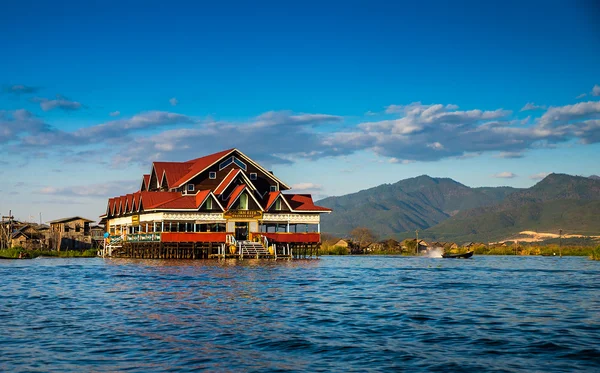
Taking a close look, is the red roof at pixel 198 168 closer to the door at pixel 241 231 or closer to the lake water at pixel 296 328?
the door at pixel 241 231

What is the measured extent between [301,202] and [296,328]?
193ft

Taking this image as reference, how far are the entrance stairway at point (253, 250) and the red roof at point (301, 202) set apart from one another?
8.56 meters

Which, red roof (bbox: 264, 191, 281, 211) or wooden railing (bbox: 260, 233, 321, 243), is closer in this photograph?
wooden railing (bbox: 260, 233, 321, 243)

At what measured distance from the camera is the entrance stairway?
6906cm

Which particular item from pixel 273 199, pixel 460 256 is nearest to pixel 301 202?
pixel 273 199

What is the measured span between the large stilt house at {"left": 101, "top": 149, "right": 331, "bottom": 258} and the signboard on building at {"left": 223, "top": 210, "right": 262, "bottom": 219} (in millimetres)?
51

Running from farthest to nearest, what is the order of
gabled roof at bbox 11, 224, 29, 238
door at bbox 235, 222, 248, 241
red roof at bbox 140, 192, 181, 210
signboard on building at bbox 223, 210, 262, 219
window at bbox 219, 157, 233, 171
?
gabled roof at bbox 11, 224, 29, 238 → window at bbox 219, 157, 233, 171 → red roof at bbox 140, 192, 181, 210 → door at bbox 235, 222, 248, 241 → signboard on building at bbox 223, 210, 262, 219

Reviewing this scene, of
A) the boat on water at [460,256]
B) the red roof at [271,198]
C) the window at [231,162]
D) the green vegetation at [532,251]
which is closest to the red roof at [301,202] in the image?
the red roof at [271,198]

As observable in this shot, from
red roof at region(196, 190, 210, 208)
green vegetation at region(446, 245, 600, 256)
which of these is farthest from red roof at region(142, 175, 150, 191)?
green vegetation at region(446, 245, 600, 256)

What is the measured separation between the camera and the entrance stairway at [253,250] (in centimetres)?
6906

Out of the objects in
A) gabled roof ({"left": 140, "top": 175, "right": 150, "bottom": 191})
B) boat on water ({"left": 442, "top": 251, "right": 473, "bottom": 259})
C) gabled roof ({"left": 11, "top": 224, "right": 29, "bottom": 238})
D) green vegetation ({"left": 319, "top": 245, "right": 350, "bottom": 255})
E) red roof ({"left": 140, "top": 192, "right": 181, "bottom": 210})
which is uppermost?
gabled roof ({"left": 140, "top": 175, "right": 150, "bottom": 191})

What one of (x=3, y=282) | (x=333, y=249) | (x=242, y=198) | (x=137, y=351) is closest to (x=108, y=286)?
(x=3, y=282)

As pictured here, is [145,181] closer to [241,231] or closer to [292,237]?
[241,231]

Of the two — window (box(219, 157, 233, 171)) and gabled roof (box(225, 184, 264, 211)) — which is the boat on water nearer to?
gabled roof (box(225, 184, 264, 211))
